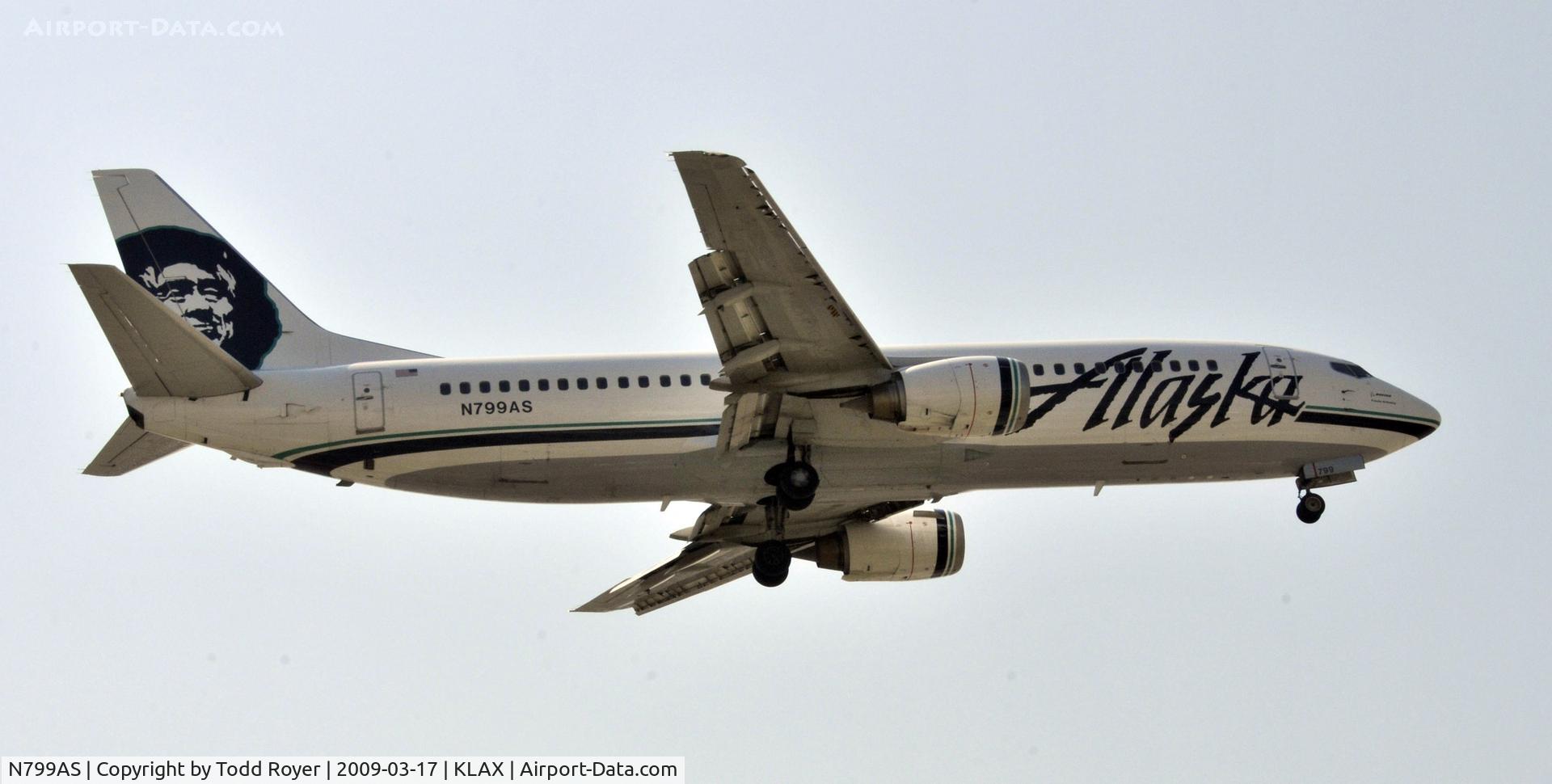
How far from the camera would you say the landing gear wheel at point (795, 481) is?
3616 centimetres

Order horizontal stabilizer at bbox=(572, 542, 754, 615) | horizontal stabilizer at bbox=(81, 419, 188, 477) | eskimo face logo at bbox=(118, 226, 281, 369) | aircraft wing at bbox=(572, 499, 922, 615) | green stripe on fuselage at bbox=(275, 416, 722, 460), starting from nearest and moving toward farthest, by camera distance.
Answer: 1. green stripe on fuselage at bbox=(275, 416, 722, 460)
2. horizontal stabilizer at bbox=(81, 419, 188, 477)
3. eskimo face logo at bbox=(118, 226, 281, 369)
4. aircraft wing at bbox=(572, 499, 922, 615)
5. horizontal stabilizer at bbox=(572, 542, 754, 615)

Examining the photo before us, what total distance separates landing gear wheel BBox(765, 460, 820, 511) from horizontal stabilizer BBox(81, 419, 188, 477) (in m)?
11.0

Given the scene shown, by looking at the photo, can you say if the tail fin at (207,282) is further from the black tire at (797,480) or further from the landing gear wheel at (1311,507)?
the landing gear wheel at (1311,507)

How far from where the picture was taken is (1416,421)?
40.9 m

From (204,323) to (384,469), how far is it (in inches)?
223

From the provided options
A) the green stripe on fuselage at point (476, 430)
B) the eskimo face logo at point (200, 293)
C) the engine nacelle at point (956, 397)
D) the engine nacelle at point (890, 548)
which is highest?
the eskimo face logo at point (200, 293)

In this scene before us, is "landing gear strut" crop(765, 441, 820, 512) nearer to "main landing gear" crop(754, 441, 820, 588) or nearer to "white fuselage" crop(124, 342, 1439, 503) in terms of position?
"main landing gear" crop(754, 441, 820, 588)

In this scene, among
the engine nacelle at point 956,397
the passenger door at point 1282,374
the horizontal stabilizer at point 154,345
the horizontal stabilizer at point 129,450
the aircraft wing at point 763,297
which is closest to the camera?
the aircraft wing at point 763,297

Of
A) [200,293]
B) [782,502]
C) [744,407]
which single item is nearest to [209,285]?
[200,293]

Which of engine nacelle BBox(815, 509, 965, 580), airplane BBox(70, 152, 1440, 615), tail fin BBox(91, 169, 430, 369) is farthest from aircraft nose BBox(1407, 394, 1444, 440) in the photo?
tail fin BBox(91, 169, 430, 369)

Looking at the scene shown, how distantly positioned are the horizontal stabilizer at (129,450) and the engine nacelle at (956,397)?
520 inches

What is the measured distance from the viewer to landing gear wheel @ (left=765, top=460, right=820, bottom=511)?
119ft

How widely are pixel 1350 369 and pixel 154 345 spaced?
2385cm

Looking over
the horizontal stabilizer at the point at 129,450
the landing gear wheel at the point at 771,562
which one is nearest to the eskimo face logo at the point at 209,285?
the horizontal stabilizer at the point at 129,450
